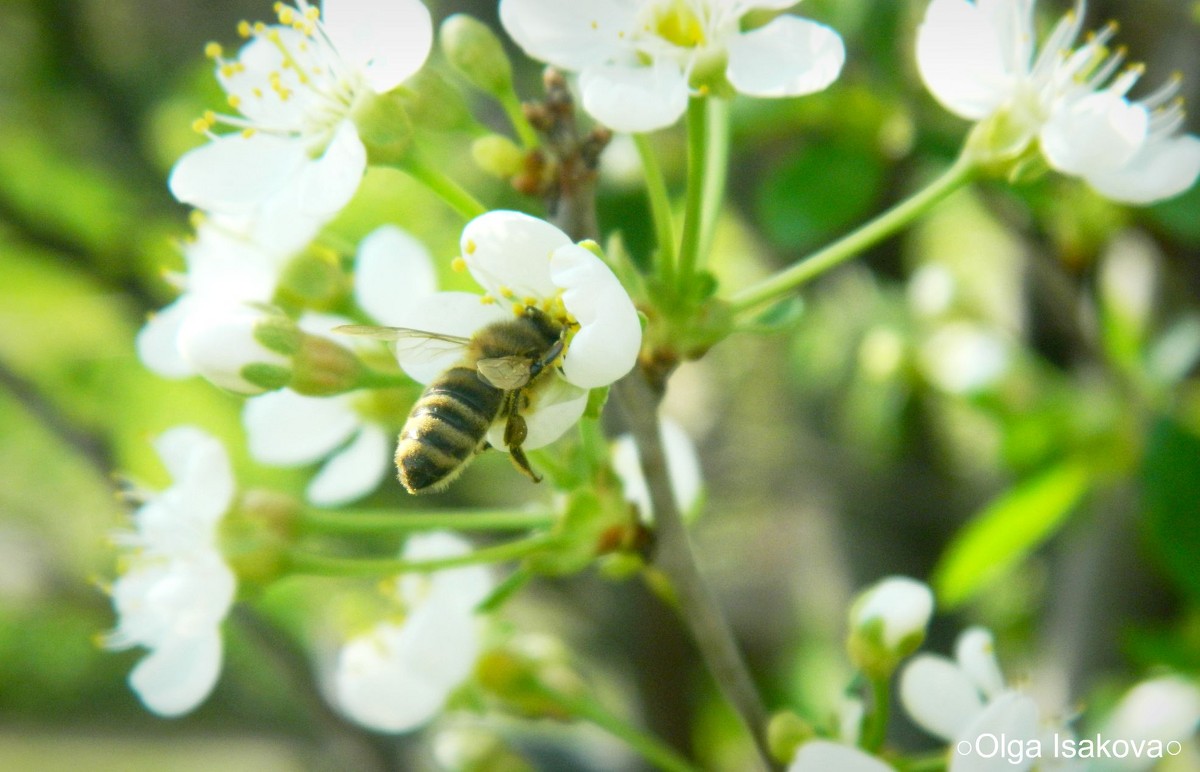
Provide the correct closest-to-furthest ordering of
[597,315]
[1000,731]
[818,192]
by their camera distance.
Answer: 1. [597,315]
2. [1000,731]
3. [818,192]

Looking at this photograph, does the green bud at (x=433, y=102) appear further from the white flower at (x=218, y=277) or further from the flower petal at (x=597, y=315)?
the flower petal at (x=597, y=315)

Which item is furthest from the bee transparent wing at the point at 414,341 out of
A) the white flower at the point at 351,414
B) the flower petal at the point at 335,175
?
the white flower at the point at 351,414

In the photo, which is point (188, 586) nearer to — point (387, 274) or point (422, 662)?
point (422, 662)

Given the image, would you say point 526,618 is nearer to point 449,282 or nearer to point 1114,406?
point 449,282

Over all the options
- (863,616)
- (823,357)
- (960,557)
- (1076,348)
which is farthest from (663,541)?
(1076,348)

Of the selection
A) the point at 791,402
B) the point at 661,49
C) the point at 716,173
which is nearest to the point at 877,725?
the point at 716,173
